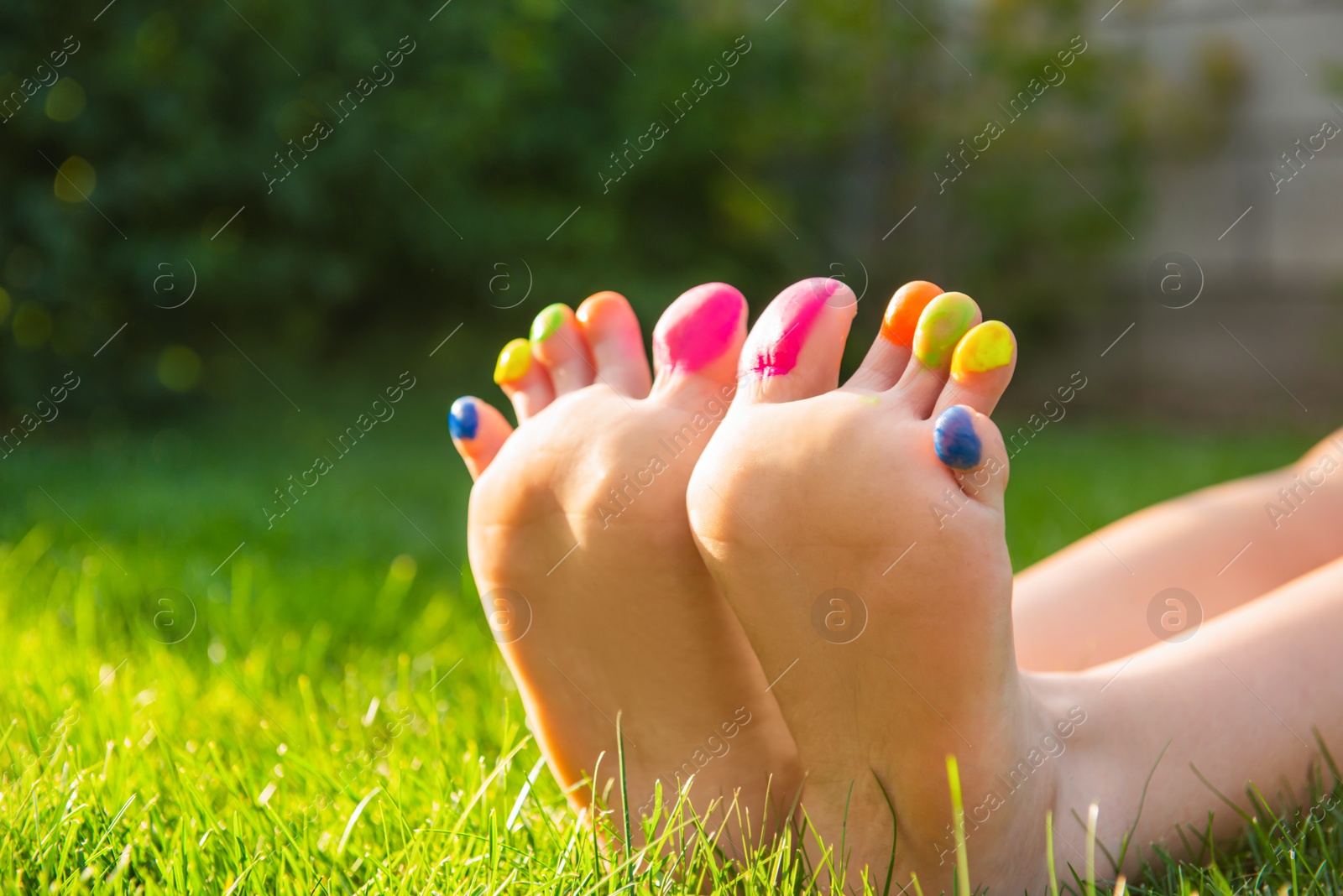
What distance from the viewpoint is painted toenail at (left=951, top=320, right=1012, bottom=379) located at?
0.68m

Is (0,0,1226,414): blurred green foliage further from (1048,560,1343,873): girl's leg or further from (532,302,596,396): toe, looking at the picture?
(1048,560,1343,873): girl's leg

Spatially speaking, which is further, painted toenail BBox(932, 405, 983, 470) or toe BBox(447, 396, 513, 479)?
toe BBox(447, 396, 513, 479)

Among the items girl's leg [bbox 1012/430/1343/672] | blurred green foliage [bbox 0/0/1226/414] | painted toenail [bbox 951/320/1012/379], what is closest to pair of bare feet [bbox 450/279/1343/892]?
painted toenail [bbox 951/320/1012/379]

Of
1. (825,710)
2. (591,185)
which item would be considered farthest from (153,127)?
(825,710)

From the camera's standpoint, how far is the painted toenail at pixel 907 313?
2.43 feet

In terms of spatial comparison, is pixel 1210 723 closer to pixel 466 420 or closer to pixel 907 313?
pixel 907 313

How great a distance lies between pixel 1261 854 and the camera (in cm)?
75

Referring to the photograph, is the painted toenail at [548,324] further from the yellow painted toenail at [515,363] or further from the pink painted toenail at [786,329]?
the pink painted toenail at [786,329]

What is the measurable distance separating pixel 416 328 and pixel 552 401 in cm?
375

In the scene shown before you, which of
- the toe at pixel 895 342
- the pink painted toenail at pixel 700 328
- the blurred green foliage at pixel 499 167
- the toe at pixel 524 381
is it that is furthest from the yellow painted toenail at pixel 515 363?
the blurred green foliage at pixel 499 167

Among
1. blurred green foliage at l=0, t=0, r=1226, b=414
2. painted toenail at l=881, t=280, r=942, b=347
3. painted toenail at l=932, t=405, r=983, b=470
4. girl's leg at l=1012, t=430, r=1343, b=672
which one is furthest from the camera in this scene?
blurred green foliage at l=0, t=0, r=1226, b=414

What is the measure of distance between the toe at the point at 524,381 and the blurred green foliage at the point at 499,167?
9.89 feet

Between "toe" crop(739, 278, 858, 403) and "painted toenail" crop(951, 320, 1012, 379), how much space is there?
72 mm

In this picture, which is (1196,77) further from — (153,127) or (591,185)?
(153,127)
